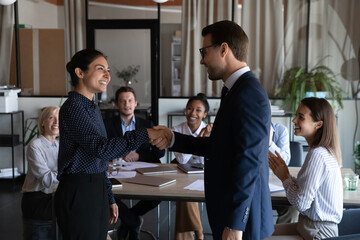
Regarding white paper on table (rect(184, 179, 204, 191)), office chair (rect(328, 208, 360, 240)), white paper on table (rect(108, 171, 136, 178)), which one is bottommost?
office chair (rect(328, 208, 360, 240))

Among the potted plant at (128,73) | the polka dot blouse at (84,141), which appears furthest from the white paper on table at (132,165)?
the potted plant at (128,73)

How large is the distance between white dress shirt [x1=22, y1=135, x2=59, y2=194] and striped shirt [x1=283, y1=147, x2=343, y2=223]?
180 centimetres

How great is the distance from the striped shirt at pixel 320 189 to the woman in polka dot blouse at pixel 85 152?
3.02 feet

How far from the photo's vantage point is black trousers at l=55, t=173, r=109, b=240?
2422mm

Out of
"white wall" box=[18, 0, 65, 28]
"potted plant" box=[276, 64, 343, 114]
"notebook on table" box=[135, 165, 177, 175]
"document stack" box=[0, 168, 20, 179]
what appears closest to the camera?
"notebook on table" box=[135, 165, 177, 175]

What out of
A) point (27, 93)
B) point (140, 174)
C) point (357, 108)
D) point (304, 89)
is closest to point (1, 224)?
point (140, 174)

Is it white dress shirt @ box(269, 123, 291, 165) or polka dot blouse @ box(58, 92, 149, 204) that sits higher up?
polka dot blouse @ box(58, 92, 149, 204)

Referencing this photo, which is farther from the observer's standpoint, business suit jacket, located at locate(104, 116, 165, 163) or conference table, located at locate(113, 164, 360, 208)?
business suit jacket, located at locate(104, 116, 165, 163)

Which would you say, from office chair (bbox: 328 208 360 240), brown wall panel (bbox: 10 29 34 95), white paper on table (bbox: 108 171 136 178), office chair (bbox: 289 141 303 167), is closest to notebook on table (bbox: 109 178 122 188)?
white paper on table (bbox: 108 171 136 178)

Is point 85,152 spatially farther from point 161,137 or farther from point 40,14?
point 40,14

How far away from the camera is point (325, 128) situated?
284cm

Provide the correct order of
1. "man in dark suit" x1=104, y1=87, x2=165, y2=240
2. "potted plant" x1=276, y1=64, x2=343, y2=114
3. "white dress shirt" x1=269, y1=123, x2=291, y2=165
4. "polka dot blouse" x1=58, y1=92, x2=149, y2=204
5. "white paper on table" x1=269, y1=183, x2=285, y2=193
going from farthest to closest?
"potted plant" x1=276, y1=64, x2=343, y2=114, "man in dark suit" x1=104, y1=87, x2=165, y2=240, "white dress shirt" x1=269, y1=123, x2=291, y2=165, "white paper on table" x1=269, y1=183, x2=285, y2=193, "polka dot blouse" x1=58, y1=92, x2=149, y2=204

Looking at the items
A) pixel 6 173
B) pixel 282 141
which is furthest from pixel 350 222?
pixel 6 173

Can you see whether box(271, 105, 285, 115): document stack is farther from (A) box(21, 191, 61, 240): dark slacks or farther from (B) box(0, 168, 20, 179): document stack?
(B) box(0, 168, 20, 179): document stack
